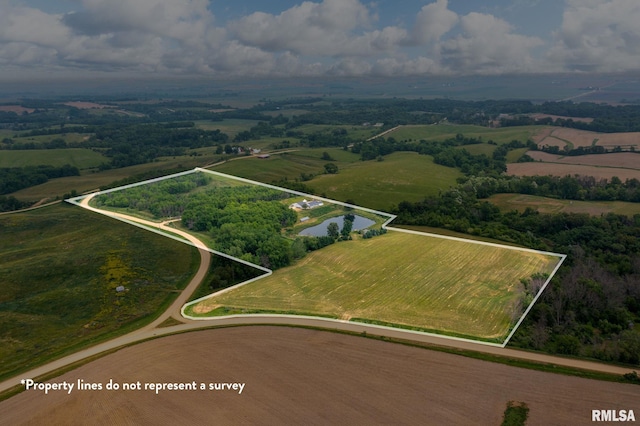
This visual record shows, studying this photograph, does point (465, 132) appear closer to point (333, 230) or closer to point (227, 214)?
point (333, 230)

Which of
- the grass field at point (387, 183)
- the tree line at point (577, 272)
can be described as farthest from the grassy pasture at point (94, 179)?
the tree line at point (577, 272)

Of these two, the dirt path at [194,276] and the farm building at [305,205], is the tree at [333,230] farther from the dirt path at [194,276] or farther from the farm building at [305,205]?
the dirt path at [194,276]

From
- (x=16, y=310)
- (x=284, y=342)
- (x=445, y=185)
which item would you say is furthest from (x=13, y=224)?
(x=445, y=185)

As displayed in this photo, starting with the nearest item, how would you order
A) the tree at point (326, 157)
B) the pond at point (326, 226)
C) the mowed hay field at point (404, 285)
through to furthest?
the mowed hay field at point (404, 285)
the pond at point (326, 226)
the tree at point (326, 157)

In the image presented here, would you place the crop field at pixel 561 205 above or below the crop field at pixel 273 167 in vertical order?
below

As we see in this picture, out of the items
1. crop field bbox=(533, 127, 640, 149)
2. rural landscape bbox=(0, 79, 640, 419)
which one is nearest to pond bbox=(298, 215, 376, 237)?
rural landscape bbox=(0, 79, 640, 419)

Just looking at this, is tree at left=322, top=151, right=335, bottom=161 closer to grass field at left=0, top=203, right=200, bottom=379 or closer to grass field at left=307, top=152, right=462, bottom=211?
grass field at left=307, top=152, right=462, bottom=211
